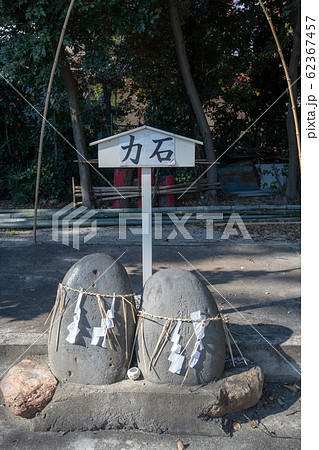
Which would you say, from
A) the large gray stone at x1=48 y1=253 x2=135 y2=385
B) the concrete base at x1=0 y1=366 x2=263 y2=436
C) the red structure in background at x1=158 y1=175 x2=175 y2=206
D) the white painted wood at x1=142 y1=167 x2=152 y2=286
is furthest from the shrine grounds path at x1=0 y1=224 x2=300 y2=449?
the red structure in background at x1=158 y1=175 x2=175 y2=206

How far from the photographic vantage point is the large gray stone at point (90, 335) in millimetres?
3256

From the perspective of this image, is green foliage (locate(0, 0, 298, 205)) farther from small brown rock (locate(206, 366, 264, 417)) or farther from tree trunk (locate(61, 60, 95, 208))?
small brown rock (locate(206, 366, 264, 417))

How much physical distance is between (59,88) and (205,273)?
6.52 m

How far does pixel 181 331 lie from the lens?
3.19 metres

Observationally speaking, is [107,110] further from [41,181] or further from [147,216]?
[147,216]

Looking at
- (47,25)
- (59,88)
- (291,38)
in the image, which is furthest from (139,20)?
(291,38)

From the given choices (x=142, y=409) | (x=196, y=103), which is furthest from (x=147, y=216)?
(x=196, y=103)

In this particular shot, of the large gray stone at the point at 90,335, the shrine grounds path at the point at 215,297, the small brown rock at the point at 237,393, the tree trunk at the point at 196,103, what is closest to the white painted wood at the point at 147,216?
the large gray stone at the point at 90,335

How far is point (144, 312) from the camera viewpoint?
332 cm

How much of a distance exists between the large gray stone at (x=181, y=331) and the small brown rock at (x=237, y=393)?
118 millimetres

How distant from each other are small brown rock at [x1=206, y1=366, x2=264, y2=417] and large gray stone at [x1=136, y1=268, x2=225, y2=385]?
118 millimetres

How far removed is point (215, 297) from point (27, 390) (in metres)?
2.34

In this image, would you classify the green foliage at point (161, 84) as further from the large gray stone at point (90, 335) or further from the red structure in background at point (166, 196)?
the large gray stone at point (90, 335)
